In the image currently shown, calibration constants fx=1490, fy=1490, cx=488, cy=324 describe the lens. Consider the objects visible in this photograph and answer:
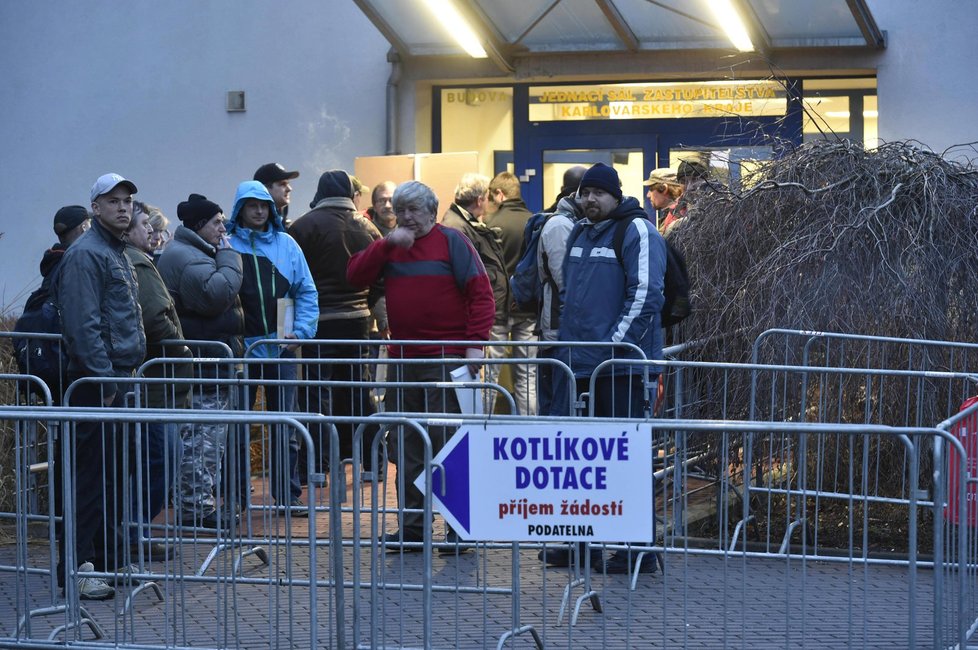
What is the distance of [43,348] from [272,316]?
137 cm

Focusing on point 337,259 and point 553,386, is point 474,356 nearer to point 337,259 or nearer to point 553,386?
point 553,386

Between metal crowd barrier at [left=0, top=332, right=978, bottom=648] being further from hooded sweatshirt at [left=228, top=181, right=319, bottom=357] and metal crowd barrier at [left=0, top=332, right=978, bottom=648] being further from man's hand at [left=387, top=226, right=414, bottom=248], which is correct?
man's hand at [left=387, top=226, right=414, bottom=248]

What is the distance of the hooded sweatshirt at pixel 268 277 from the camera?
898 cm

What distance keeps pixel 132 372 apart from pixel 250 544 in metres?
1.23

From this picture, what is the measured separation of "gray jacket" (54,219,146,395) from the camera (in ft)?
23.0

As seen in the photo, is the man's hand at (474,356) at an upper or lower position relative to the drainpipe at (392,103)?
lower

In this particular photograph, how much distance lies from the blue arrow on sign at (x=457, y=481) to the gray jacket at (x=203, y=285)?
3.39 meters

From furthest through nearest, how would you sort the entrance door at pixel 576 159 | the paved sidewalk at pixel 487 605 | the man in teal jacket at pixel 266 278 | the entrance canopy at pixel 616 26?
the entrance door at pixel 576 159 < the entrance canopy at pixel 616 26 < the man in teal jacket at pixel 266 278 < the paved sidewalk at pixel 487 605

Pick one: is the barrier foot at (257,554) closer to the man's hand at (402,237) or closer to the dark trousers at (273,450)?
the dark trousers at (273,450)

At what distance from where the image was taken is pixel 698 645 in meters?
6.19

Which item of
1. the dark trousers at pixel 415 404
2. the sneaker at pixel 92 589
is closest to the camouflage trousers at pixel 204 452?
the sneaker at pixel 92 589

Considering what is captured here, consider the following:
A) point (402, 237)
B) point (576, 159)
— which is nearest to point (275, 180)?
point (402, 237)

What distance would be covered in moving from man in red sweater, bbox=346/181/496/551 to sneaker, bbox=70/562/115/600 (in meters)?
1.63

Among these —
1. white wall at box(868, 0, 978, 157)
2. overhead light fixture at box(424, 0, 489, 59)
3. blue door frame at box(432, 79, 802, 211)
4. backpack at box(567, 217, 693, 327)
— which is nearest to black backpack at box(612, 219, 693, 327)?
backpack at box(567, 217, 693, 327)
